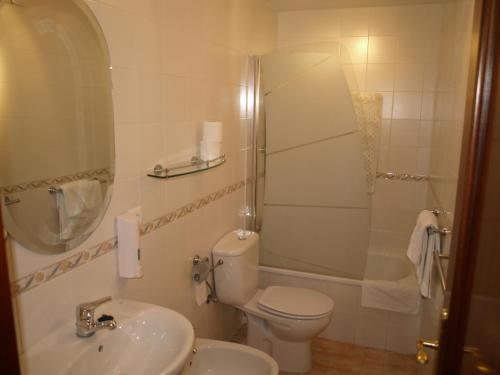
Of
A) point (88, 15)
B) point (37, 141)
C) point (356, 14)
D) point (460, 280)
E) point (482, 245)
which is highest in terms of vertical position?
point (356, 14)

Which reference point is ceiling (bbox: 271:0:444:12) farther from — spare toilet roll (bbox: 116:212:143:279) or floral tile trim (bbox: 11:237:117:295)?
floral tile trim (bbox: 11:237:117:295)

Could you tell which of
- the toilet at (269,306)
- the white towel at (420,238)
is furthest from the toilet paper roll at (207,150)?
the white towel at (420,238)

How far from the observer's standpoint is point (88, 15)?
135 cm

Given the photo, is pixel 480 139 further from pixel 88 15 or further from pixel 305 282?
pixel 305 282

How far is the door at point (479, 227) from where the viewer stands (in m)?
0.87

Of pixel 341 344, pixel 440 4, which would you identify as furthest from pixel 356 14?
pixel 341 344

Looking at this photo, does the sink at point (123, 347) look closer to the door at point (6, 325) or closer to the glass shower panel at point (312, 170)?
the door at point (6, 325)

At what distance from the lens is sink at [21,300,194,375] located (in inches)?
47.5

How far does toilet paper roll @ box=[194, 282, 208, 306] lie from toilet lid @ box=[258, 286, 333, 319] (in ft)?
1.23

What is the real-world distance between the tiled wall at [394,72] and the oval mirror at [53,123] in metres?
2.26

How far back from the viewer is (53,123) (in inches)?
49.4

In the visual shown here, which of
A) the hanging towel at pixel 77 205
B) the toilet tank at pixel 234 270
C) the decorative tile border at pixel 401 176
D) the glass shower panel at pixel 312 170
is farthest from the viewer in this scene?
the decorative tile border at pixel 401 176

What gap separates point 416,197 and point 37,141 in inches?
119

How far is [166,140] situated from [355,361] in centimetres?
202
